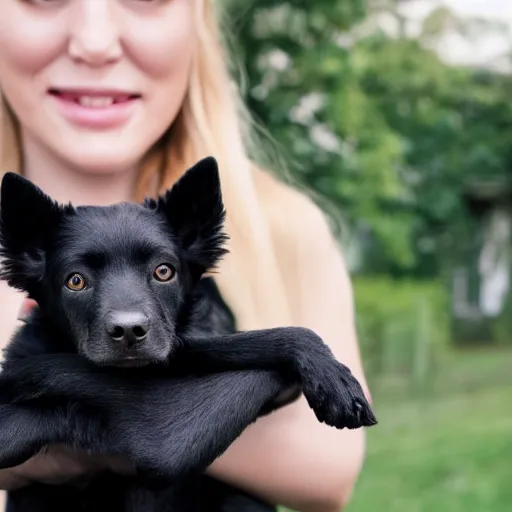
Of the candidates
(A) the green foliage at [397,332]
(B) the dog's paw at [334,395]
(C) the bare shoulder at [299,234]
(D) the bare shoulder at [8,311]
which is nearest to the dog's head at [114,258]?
(B) the dog's paw at [334,395]

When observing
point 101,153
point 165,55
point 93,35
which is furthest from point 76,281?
point 165,55

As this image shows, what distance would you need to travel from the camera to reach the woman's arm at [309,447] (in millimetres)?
2506

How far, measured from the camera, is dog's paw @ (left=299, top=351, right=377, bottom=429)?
1800mm

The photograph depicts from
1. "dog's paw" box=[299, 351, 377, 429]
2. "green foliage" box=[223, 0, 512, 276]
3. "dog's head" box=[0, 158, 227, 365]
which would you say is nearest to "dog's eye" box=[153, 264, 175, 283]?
"dog's head" box=[0, 158, 227, 365]

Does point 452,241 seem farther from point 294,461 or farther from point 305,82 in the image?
point 294,461

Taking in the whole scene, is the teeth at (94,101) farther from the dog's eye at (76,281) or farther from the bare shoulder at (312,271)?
the dog's eye at (76,281)

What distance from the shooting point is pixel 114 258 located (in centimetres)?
195

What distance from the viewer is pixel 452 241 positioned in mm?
24797

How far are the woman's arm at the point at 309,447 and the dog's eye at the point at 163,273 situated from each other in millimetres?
648

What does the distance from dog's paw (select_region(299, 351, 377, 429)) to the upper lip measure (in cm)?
117

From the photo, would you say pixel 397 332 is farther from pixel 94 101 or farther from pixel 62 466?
pixel 62 466

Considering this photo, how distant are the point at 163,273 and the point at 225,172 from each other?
1087mm

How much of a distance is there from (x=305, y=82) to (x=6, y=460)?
917 cm

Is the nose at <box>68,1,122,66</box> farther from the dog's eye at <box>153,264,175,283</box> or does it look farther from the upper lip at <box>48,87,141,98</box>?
the dog's eye at <box>153,264,175,283</box>
